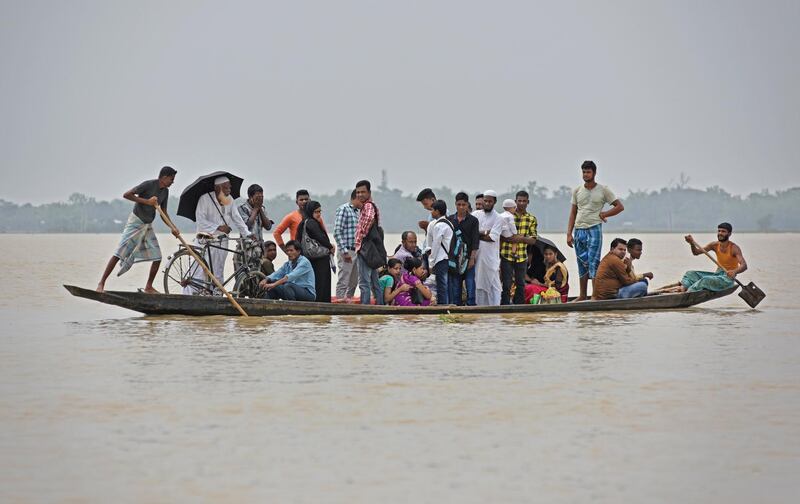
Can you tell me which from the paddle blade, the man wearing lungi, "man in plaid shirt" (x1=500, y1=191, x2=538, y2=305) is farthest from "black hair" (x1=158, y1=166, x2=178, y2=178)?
the paddle blade

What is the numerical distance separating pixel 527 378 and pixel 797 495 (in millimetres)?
3745

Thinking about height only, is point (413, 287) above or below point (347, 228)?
below

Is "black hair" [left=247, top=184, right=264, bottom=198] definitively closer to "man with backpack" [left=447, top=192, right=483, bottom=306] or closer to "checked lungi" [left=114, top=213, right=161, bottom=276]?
"checked lungi" [left=114, top=213, right=161, bottom=276]

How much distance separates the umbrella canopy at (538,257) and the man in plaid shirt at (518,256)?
452 mm

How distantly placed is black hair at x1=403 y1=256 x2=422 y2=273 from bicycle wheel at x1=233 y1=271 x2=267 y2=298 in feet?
5.37

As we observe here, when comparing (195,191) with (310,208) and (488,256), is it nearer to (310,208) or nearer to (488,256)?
(310,208)

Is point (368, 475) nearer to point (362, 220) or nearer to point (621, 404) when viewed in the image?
point (621, 404)

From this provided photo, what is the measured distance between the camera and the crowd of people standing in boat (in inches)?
511

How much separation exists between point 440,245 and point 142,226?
331 cm

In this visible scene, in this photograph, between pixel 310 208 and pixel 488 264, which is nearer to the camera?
pixel 310 208

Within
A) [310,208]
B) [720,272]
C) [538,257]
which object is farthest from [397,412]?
[720,272]

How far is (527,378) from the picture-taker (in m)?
9.24

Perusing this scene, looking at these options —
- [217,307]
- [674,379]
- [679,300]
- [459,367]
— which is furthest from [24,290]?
[674,379]

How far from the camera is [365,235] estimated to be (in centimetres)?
1288
